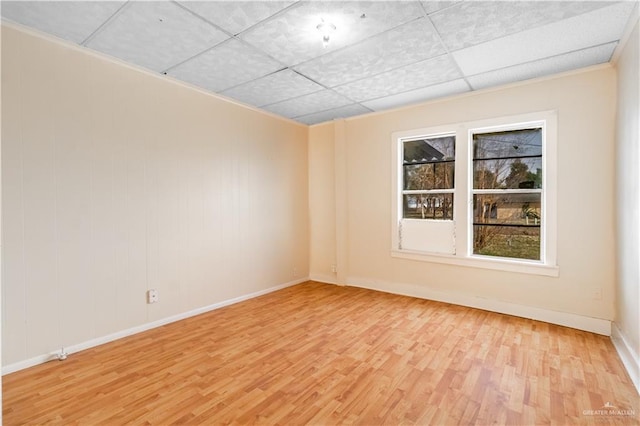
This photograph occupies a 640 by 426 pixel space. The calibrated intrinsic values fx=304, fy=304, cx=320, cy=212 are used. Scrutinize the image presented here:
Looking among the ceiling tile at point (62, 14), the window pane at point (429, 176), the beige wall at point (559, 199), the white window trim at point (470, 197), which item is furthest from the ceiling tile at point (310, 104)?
the ceiling tile at point (62, 14)

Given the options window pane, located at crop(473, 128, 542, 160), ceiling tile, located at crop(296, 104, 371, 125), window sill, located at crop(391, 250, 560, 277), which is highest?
ceiling tile, located at crop(296, 104, 371, 125)

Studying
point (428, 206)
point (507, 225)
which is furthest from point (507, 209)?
point (428, 206)

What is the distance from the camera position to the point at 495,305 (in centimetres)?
376

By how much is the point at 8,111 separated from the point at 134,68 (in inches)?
44.6

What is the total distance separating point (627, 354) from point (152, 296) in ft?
14.5

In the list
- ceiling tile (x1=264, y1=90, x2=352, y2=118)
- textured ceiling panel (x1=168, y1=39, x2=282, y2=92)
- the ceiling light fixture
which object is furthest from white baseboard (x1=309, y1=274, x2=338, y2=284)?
the ceiling light fixture

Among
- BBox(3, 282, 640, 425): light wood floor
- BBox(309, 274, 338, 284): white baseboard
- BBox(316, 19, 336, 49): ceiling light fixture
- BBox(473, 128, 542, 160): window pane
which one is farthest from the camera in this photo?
BBox(309, 274, 338, 284): white baseboard

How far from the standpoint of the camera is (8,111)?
2.40 meters

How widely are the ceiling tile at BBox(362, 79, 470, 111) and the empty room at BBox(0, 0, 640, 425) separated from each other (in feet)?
A: 0.13

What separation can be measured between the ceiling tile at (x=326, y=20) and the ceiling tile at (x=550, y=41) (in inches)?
36.9

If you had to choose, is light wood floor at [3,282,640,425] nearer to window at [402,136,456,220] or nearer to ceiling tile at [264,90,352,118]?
window at [402,136,456,220]

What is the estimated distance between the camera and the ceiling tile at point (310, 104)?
4.02 meters

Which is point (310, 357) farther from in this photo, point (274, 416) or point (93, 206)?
point (93, 206)

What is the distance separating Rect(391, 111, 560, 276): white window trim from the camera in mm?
3393
